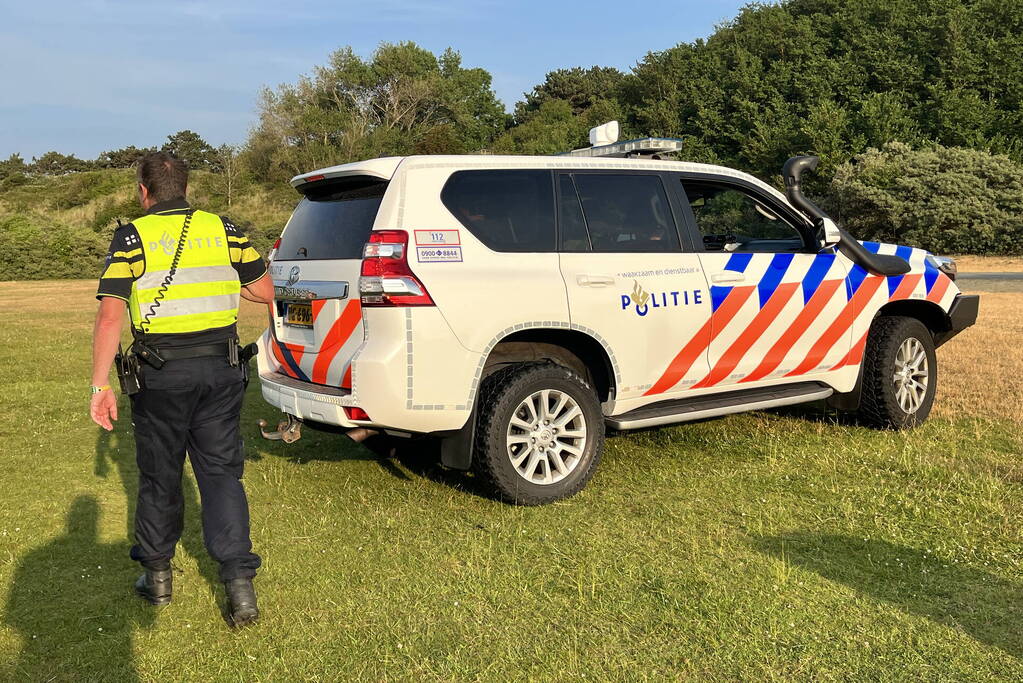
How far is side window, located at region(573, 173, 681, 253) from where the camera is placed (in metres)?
5.25

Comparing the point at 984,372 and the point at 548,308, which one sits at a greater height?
the point at 548,308

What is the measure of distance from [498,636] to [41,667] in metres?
1.61

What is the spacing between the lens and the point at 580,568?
4008 millimetres

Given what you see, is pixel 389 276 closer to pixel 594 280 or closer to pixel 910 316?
pixel 594 280

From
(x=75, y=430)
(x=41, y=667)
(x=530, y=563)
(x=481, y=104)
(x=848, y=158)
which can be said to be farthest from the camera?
(x=481, y=104)

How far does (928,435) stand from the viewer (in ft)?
20.5

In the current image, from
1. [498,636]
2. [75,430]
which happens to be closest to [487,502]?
[498,636]

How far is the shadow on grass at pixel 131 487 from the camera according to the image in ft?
13.9

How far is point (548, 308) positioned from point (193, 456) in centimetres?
204

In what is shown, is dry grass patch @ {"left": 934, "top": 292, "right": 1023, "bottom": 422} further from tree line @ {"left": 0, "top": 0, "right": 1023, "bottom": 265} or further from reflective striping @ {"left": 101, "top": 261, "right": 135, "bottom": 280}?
tree line @ {"left": 0, "top": 0, "right": 1023, "bottom": 265}

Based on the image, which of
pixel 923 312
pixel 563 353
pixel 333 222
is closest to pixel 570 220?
pixel 563 353

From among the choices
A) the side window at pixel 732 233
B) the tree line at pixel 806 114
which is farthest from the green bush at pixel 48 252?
the side window at pixel 732 233

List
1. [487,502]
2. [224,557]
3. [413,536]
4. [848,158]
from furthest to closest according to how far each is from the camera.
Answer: [848,158] < [487,502] < [413,536] < [224,557]

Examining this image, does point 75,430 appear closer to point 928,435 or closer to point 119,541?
point 119,541
